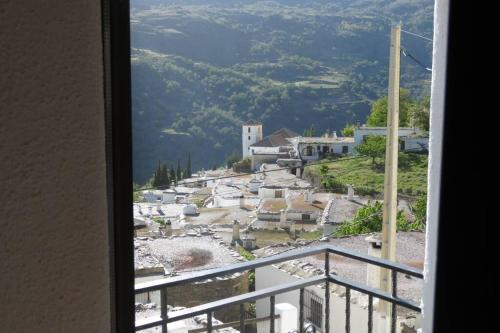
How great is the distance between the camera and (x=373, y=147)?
5711 millimetres

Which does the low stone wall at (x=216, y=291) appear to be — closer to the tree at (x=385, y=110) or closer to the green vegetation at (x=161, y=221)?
the green vegetation at (x=161, y=221)

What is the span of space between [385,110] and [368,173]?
0.71 m

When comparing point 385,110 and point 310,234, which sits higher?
point 385,110

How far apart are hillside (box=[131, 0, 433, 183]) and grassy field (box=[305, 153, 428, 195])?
0.48m

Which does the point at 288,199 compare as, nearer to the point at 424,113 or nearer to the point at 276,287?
the point at 276,287

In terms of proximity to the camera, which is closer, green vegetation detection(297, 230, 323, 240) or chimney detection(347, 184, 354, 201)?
green vegetation detection(297, 230, 323, 240)

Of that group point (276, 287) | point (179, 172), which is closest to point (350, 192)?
point (179, 172)

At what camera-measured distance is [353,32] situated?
5.30m

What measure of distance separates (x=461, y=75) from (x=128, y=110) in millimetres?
A: 274

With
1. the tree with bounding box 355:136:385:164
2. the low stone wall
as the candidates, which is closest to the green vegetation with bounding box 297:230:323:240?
the tree with bounding box 355:136:385:164

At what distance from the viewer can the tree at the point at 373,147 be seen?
5.66 meters

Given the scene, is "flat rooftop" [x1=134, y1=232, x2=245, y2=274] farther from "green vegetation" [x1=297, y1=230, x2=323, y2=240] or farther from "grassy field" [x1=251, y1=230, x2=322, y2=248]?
"green vegetation" [x1=297, y1=230, x2=323, y2=240]

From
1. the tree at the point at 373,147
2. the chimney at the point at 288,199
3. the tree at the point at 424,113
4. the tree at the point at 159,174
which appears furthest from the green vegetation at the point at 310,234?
the tree at the point at 159,174

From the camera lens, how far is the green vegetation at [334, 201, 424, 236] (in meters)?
5.12
